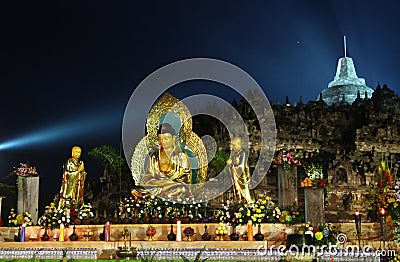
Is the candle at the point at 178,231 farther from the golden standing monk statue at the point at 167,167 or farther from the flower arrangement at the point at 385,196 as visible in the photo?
the flower arrangement at the point at 385,196

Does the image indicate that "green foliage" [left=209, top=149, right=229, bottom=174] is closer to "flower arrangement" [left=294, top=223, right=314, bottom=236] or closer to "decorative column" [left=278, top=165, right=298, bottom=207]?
"decorative column" [left=278, top=165, right=298, bottom=207]

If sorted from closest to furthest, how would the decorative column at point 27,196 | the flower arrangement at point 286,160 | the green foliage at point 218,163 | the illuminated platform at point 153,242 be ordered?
1. the illuminated platform at point 153,242
2. the decorative column at point 27,196
3. the flower arrangement at point 286,160
4. the green foliage at point 218,163

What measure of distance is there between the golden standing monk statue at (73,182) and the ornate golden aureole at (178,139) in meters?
1.22

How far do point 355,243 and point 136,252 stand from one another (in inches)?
170

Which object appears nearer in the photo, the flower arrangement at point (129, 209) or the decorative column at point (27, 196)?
the flower arrangement at point (129, 209)

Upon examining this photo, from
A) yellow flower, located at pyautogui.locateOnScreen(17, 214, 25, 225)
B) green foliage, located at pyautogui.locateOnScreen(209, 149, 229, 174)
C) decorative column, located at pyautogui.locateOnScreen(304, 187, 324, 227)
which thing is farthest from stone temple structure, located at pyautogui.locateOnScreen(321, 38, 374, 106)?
yellow flower, located at pyautogui.locateOnScreen(17, 214, 25, 225)

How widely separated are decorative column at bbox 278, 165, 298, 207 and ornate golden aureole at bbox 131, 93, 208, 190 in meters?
1.75

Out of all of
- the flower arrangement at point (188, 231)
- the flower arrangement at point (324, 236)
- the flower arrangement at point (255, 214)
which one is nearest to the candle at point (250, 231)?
the flower arrangement at point (255, 214)

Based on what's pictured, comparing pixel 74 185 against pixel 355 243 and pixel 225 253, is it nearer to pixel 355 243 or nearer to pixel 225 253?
pixel 225 253

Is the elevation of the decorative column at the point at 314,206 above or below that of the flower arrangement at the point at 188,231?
above

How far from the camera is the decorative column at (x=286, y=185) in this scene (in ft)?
42.0

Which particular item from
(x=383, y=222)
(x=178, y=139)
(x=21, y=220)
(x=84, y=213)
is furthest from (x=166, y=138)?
(x=383, y=222)

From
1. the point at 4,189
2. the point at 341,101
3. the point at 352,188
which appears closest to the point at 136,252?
the point at 4,189

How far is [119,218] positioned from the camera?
455 inches
